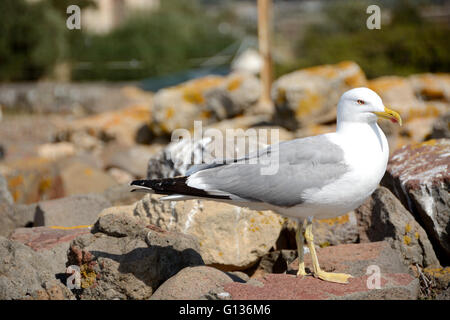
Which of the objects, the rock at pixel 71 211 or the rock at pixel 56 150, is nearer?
the rock at pixel 71 211

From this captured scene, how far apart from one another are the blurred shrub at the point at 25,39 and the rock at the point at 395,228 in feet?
52.5

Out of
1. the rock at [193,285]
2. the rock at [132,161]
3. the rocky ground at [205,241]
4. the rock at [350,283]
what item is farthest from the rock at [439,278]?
the rock at [132,161]

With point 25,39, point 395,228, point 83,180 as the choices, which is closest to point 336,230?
point 395,228

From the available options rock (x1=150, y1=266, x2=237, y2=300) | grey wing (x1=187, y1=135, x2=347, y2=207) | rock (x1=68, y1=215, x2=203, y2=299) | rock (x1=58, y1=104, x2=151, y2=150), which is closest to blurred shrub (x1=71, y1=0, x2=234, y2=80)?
rock (x1=58, y1=104, x2=151, y2=150)

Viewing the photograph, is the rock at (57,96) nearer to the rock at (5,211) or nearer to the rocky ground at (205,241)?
the rocky ground at (205,241)

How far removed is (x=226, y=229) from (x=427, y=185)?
1776mm

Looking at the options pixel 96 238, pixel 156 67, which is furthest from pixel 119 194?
pixel 156 67

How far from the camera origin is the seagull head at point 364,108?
13.1 ft

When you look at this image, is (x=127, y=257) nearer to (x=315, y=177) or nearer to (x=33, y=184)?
(x=315, y=177)

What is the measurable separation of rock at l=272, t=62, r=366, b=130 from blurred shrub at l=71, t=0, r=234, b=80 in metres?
14.5

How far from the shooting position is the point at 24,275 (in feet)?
13.4
